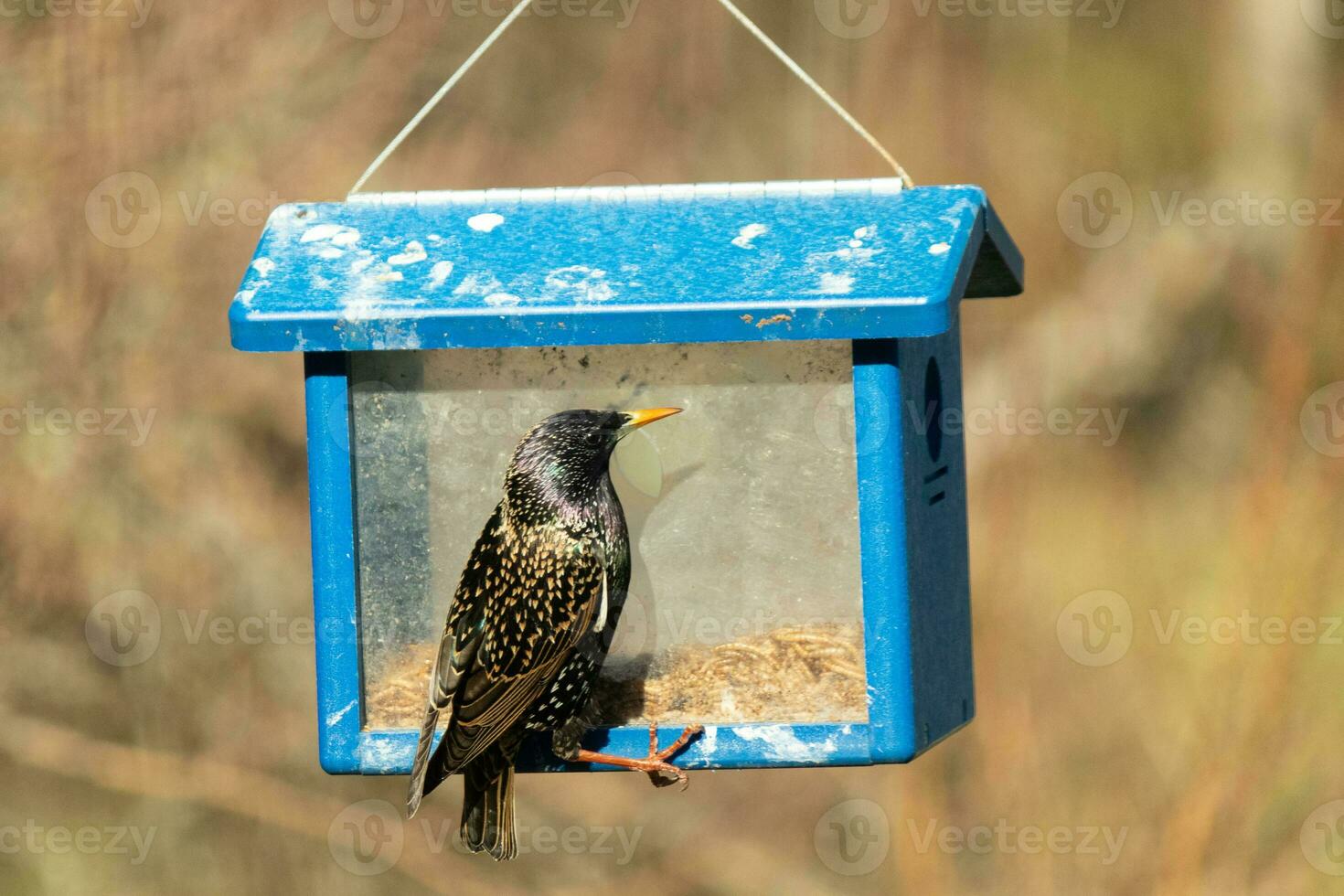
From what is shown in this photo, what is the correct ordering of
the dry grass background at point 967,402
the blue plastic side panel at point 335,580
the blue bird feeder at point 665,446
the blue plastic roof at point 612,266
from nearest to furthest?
the blue plastic roof at point 612,266, the blue bird feeder at point 665,446, the blue plastic side panel at point 335,580, the dry grass background at point 967,402

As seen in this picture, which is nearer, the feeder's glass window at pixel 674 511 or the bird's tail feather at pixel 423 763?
the bird's tail feather at pixel 423 763

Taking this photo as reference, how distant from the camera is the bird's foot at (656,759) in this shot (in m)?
4.50

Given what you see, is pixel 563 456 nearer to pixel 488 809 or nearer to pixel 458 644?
pixel 458 644

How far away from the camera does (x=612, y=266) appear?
451 cm

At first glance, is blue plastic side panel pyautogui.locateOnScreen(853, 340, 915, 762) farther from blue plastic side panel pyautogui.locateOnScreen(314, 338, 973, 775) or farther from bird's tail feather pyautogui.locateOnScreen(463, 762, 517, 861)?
bird's tail feather pyautogui.locateOnScreen(463, 762, 517, 861)

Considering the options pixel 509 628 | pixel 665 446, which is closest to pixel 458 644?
pixel 509 628

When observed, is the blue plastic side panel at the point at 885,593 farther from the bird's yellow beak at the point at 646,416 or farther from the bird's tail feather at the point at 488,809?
the bird's tail feather at the point at 488,809

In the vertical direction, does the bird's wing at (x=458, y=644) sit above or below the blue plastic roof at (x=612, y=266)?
below

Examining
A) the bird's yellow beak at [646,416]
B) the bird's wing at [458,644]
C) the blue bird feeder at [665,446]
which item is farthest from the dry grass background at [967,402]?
the bird's yellow beak at [646,416]

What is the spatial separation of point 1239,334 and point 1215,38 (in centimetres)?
128

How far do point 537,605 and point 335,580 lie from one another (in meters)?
0.45

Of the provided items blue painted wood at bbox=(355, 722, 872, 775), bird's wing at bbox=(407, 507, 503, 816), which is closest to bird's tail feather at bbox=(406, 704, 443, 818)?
bird's wing at bbox=(407, 507, 503, 816)

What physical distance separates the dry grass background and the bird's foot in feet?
11.3

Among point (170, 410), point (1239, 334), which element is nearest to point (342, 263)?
point (170, 410)
